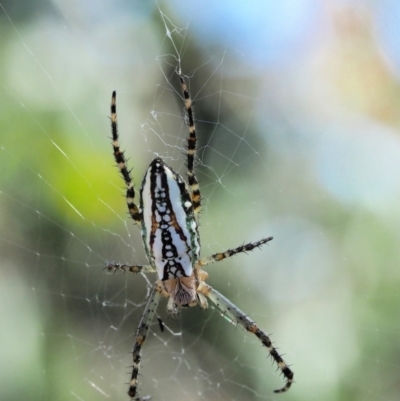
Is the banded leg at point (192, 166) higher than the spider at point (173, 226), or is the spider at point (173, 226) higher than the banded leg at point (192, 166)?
the banded leg at point (192, 166)

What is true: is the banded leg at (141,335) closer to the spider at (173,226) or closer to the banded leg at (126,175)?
the spider at (173,226)

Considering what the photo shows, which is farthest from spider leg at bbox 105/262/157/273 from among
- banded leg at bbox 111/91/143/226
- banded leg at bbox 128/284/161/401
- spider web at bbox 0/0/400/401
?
spider web at bbox 0/0/400/401

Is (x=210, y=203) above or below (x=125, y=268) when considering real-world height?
above

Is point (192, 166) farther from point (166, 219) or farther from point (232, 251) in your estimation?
point (232, 251)

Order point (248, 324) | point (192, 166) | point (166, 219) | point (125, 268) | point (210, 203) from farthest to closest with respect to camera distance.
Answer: point (210, 203), point (248, 324), point (125, 268), point (192, 166), point (166, 219)

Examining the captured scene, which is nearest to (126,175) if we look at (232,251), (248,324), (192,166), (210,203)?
(192,166)

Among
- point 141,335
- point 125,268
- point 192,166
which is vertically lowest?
point 141,335

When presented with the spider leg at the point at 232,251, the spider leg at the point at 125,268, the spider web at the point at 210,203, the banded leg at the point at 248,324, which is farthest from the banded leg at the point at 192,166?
the spider web at the point at 210,203

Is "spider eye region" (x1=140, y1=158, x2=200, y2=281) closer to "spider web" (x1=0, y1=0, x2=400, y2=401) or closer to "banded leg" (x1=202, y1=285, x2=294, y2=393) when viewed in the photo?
"banded leg" (x1=202, y1=285, x2=294, y2=393)
